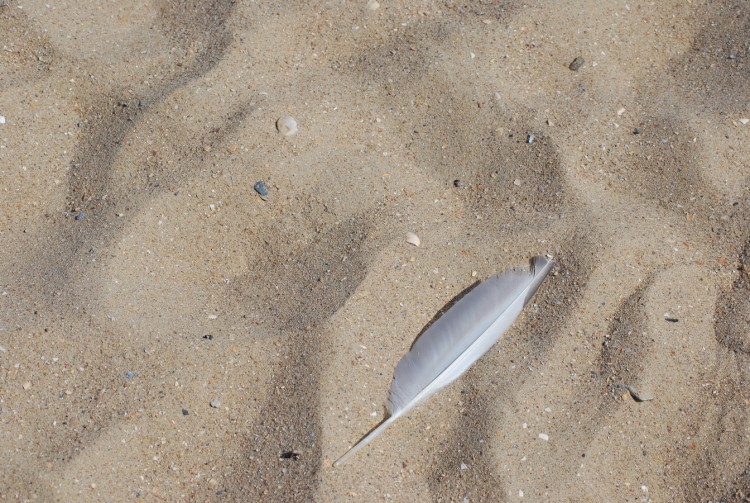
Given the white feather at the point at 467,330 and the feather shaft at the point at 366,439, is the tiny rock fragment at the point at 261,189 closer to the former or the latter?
the white feather at the point at 467,330

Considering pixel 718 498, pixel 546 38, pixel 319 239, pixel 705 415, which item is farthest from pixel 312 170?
pixel 718 498

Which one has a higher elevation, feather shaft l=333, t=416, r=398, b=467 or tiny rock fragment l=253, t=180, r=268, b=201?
tiny rock fragment l=253, t=180, r=268, b=201

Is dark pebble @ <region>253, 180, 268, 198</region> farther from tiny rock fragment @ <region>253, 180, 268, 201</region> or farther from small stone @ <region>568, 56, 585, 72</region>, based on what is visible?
small stone @ <region>568, 56, 585, 72</region>

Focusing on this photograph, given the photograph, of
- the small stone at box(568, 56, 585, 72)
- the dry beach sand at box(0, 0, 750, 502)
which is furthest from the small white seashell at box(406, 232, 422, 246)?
the small stone at box(568, 56, 585, 72)

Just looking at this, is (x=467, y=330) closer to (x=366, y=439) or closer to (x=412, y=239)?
(x=412, y=239)

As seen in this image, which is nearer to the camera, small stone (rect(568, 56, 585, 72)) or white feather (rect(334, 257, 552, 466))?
white feather (rect(334, 257, 552, 466))

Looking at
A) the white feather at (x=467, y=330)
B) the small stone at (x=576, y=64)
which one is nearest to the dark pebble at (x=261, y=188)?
the white feather at (x=467, y=330)

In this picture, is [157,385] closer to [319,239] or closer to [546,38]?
[319,239]
